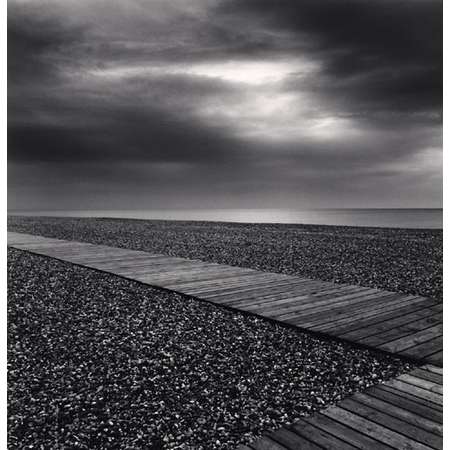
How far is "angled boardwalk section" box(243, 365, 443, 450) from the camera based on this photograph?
2695 mm

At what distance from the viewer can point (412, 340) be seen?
15.1 ft

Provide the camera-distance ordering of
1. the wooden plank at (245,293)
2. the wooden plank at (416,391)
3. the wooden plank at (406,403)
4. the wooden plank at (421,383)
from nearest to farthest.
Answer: the wooden plank at (406,403), the wooden plank at (416,391), the wooden plank at (421,383), the wooden plank at (245,293)

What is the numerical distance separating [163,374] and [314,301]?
317cm

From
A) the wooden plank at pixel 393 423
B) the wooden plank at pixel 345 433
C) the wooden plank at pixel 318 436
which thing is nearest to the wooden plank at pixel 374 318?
the wooden plank at pixel 393 423

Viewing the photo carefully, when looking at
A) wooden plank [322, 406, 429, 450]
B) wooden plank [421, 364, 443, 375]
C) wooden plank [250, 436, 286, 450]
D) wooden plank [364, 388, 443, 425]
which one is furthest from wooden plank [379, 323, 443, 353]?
wooden plank [250, 436, 286, 450]

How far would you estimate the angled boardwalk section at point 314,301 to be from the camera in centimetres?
473

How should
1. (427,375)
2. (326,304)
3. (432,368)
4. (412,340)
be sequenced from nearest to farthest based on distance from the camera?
(427,375)
(432,368)
(412,340)
(326,304)

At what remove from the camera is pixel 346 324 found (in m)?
5.18

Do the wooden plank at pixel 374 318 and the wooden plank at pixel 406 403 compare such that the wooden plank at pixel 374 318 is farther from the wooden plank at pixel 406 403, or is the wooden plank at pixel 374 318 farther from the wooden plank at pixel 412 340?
the wooden plank at pixel 406 403

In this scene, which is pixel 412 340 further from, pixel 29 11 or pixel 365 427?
pixel 29 11

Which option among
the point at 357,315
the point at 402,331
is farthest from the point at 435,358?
the point at 357,315

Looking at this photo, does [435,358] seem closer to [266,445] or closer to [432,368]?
[432,368]

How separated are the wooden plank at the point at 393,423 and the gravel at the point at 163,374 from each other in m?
0.26
